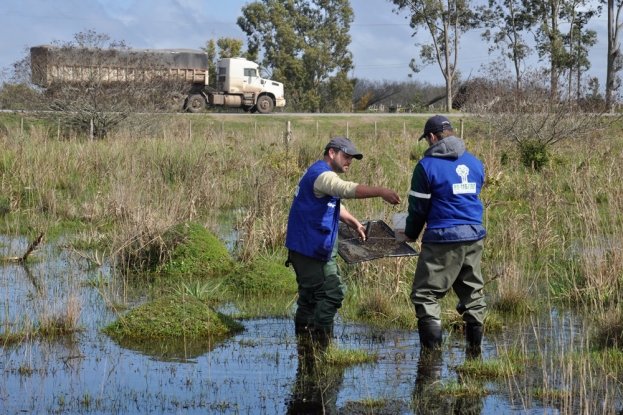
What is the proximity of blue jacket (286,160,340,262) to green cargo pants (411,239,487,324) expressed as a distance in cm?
77

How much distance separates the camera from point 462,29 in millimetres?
50906

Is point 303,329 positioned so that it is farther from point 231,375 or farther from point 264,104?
point 264,104

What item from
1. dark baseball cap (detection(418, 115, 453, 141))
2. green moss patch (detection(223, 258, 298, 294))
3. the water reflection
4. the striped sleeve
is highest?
dark baseball cap (detection(418, 115, 453, 141))

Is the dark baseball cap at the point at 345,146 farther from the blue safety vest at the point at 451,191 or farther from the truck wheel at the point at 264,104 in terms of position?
the truck wheel at the point at 264,104

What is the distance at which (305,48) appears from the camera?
54.1 metres

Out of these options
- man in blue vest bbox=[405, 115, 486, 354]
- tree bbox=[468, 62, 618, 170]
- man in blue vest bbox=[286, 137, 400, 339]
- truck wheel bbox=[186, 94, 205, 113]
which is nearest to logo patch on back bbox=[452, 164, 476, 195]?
man in blue vest bbox=[405, 115, 486, 354]

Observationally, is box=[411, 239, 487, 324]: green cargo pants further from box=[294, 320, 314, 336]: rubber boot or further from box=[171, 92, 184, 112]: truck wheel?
box=[171, 92, 184, 112]: truck wheel

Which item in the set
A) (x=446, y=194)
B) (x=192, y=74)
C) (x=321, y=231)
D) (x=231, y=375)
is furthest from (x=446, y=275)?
(x=192, y=74)

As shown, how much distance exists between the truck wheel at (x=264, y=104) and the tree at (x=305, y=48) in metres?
11.6

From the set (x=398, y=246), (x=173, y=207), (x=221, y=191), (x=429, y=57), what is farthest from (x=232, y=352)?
(x=429, y=57)

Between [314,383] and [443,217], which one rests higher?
[443,217]

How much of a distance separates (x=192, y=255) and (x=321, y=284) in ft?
13.1

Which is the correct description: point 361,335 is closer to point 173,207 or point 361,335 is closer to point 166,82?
point 173,207

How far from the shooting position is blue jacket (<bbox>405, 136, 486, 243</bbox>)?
6363 mm
